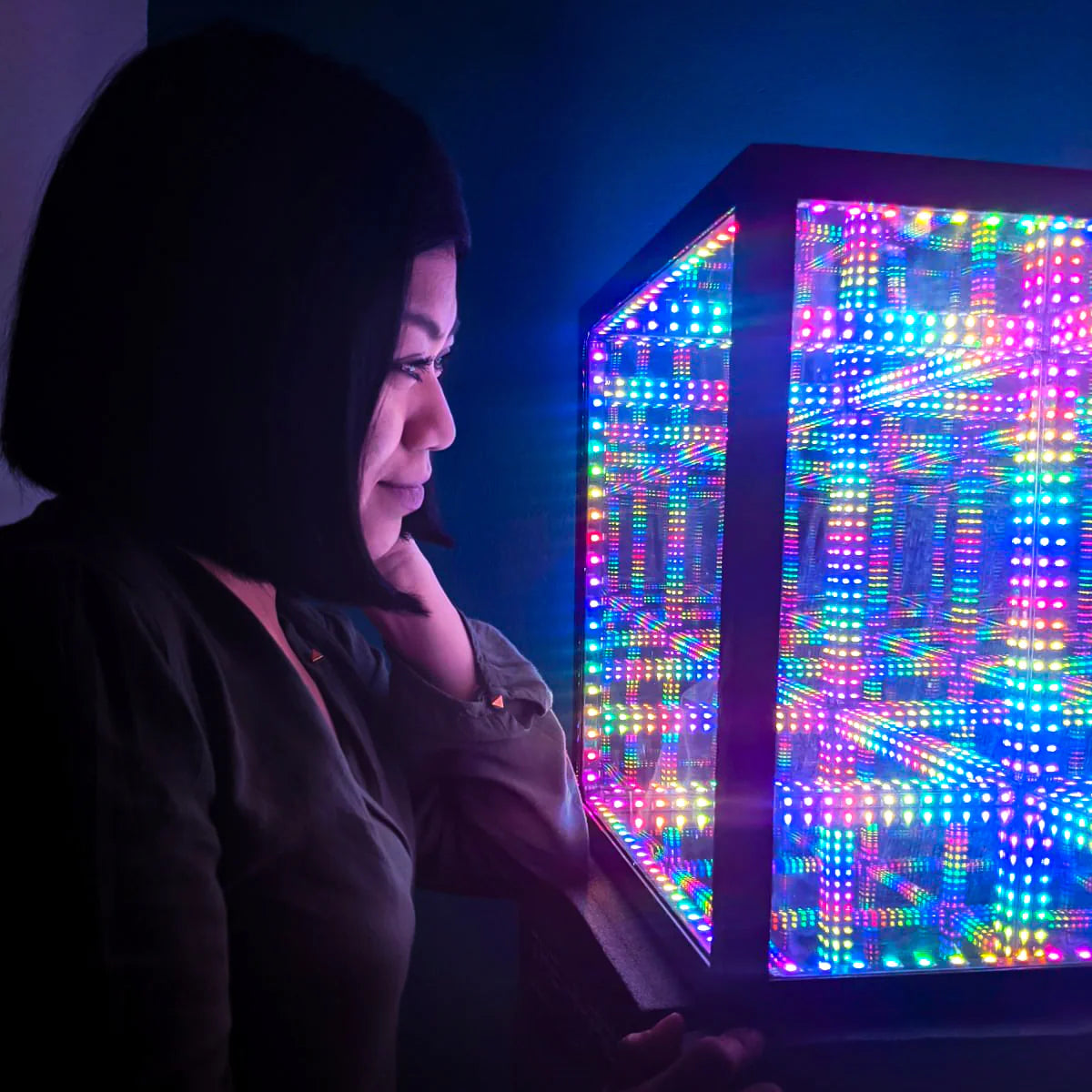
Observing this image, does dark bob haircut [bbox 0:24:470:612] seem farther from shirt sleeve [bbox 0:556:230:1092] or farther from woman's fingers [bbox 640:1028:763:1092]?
woman's fingers [bbox 640:1028:763:1092]

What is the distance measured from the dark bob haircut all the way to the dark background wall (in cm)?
93

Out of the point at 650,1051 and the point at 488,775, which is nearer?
the point at 650,1051

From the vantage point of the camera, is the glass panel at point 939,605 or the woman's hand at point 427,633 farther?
the woman's hand at point 427,633

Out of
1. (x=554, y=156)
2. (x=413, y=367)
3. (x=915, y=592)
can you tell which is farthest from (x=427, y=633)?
(x=554, y=156)

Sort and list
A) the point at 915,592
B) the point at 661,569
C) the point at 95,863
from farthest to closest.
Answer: the point at 661,569 < the point at 915,592 < the point at 95,863

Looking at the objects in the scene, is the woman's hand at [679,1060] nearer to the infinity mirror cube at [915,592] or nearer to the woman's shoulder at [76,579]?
the infinity mirror cube at [915,592]

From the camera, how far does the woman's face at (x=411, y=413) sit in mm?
846

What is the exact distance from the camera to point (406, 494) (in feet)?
3.41

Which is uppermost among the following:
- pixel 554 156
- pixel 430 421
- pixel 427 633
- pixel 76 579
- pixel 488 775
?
pixel 554 156

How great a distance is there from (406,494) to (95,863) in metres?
0.58

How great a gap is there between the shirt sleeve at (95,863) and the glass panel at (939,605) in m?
0.67

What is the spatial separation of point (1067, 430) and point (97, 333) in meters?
1.14

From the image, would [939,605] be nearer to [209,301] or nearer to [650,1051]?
[650,1051]

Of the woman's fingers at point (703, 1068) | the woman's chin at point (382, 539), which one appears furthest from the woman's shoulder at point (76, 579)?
the woman's fingers at point (703, 1068)
